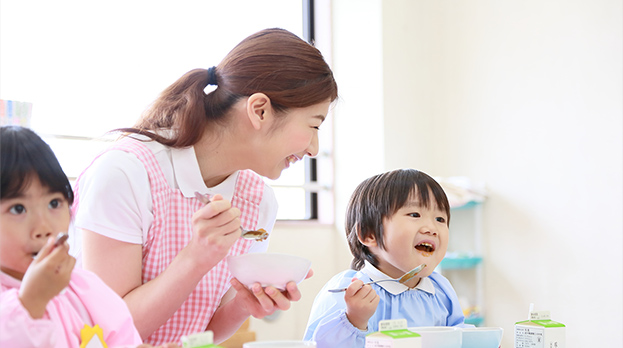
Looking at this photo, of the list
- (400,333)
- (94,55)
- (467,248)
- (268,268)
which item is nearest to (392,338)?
(400,333)

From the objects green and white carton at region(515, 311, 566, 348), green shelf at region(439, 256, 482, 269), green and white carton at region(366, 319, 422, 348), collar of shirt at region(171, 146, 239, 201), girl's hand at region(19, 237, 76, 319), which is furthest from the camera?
green shelf at region(439, 256, 482, 269)

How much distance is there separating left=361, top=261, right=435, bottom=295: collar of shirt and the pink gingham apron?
43cm

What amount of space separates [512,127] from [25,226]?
294 centimetres

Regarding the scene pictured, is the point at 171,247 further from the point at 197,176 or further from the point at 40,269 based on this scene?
the point at 40,269

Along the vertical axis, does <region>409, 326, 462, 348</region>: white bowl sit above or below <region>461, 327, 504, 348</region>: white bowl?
above

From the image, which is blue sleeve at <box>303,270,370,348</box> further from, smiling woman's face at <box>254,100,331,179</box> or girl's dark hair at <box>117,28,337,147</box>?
girl's dark hair at <box>117,28,337,147</box>

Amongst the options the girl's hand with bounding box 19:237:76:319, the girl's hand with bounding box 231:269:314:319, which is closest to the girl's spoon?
the girl's hand with bounding box 19:237:76:319

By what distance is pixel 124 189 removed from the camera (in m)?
1.16

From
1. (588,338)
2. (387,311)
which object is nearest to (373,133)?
(588,338)

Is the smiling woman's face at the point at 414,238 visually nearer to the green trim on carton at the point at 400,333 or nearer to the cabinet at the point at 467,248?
the green trim on carton at the point at 400,333

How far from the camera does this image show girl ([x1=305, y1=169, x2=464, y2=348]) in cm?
153

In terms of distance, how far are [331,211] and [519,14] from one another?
5.19 ft

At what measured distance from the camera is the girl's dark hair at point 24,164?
0.70m

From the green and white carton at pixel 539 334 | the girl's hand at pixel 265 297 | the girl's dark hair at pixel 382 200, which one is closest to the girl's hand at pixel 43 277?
the girl's hand at pixel 265 297
